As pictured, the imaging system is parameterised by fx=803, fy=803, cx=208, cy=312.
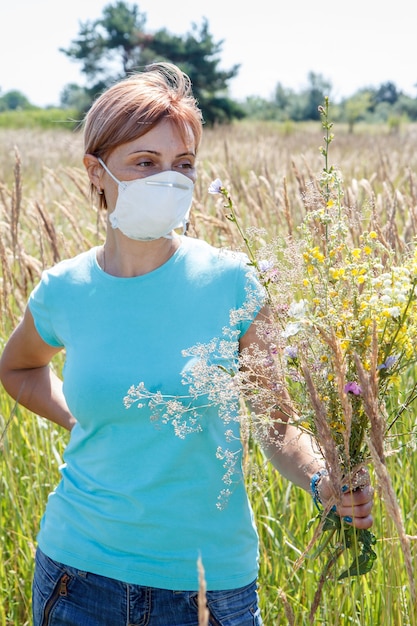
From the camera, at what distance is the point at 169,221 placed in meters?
1.96

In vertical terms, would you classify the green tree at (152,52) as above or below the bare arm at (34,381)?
above

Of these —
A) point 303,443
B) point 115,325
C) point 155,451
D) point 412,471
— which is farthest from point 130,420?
point 412,471

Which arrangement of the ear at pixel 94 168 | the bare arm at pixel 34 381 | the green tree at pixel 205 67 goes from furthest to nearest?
the green tree at pixel 205 67 < the bare arm at pixel 34 381 < the ear at pixel 94 168

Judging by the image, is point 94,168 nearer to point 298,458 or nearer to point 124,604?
point 298,458

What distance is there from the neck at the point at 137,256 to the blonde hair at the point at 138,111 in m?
0.24

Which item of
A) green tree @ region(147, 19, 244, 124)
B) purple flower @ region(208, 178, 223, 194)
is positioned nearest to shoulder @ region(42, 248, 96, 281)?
purple flower @ region(208, 178, 223, 194)

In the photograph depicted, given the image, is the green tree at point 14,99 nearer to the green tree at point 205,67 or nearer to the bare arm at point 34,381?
the green tree at point 205,67

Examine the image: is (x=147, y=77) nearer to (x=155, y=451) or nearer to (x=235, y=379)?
(x=155, y=451)

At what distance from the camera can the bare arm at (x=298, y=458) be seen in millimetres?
1276

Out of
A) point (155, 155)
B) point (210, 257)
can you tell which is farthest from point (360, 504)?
point (155, 155)

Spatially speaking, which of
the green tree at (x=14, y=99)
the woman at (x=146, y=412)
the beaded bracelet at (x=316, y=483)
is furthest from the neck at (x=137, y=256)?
the green tree at (x=14, y=99)

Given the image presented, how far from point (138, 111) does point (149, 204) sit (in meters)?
0.21

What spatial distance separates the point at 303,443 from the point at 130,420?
39cm

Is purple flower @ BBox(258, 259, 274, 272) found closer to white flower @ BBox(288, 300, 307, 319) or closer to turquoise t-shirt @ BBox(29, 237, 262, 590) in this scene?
white flower @ BBox(288, 300, 307, 319)
